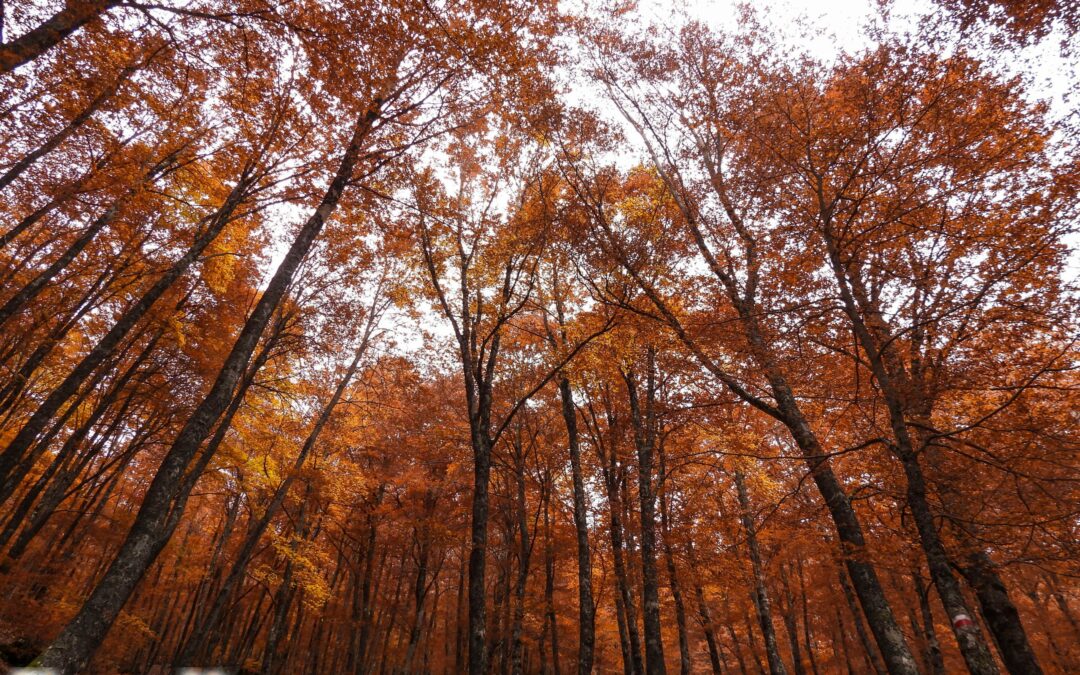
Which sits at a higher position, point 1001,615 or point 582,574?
point 582,574

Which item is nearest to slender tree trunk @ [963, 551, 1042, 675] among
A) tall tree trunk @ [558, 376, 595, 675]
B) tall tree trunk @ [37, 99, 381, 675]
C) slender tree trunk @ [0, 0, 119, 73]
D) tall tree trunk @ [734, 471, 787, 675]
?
tall tree trunk @ [734, 471, 787, 675]

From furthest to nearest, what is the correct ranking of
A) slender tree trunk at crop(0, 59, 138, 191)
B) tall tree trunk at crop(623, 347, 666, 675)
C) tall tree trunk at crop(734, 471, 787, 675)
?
tall tree trunk at crop(734, 471, 787, 675) < tall tree trunk at crop(623, 347, 666, 675) < slender tree trunk at crop(0, 59, 138, 191)

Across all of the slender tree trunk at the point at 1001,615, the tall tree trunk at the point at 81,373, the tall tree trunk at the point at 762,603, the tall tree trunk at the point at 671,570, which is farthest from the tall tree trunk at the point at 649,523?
the tall tree trunk at the point at 81,373

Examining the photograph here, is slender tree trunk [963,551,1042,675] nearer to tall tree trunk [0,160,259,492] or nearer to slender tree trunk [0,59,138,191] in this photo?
tall tree trunk [0,160,259,492]

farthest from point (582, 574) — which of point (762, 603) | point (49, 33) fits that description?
point (49, 33)

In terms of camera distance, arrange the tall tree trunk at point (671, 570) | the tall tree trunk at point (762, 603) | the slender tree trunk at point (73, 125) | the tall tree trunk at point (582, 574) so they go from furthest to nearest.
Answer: the tall tree trunk at point (671, 570) → the tall tree trunk at point (762, 603) → the tall tree trunk at point (582, 574) → the slender tree trunk at point (73, 125)

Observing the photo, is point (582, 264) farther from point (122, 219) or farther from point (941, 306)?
point (122, 219)

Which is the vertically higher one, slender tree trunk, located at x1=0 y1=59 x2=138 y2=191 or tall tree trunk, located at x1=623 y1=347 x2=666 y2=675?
slender tree trunk, located at x1=0 y1=59 x2=138 y2=191

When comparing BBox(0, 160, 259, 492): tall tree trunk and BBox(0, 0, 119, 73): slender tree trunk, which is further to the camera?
BBox(0, 160, 259, 492): tall tree trunk

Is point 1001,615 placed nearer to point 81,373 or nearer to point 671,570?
point 671,570

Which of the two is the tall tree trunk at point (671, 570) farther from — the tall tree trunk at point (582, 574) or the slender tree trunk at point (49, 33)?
the slender tree trunk at point (49, 33)

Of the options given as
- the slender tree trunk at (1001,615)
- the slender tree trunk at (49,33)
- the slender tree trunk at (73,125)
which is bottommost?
the slender tree trunk at (1001,615)

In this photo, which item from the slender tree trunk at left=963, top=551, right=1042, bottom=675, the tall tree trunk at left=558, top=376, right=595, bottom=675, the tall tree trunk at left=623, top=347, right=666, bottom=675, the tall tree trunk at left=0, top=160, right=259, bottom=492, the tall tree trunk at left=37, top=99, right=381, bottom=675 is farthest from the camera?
the tall tree trunk at left=558, top=376, right=595, bottom=675

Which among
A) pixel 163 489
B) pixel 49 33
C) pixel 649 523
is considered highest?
pixel 49 33
